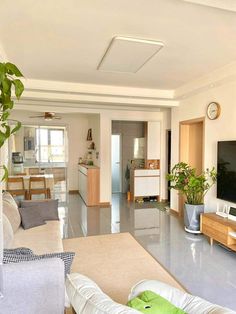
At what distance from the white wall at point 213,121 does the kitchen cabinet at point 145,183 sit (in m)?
2.02

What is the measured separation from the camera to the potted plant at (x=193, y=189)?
3.99m

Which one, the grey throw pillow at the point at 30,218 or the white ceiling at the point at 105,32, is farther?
the grey throw pillow at the point at 30,218

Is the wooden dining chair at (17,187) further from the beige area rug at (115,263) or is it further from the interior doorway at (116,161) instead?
the interior doorway at (116,161)

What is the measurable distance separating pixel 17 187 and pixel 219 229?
418 cm

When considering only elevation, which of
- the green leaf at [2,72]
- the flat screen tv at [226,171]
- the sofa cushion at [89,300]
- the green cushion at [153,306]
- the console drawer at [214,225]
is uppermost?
the green leaf at [2,72]

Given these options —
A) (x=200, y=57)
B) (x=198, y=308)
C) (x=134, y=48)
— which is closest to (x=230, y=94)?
(x=200, y=57)

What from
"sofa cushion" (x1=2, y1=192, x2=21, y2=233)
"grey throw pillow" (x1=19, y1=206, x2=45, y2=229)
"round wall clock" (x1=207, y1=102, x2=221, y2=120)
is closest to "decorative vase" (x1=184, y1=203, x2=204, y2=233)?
"round wall clock" (x1=207, y1=102, x2=221, y2=120)

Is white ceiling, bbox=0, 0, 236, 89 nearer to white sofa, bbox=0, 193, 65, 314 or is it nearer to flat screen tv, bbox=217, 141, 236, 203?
flat screen tv, bbox=217, 141, 236, 203

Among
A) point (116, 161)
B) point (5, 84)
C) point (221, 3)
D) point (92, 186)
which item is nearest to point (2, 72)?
point (5, 84)

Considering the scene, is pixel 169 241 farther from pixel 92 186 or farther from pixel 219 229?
pixel 92 186

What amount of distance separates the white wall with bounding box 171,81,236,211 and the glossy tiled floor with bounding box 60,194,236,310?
0.82 meters

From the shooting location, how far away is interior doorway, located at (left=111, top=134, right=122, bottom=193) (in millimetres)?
7760

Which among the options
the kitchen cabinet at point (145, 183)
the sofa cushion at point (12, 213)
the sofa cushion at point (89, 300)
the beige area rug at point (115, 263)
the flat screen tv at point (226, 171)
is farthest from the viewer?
the kitchen cabinet at point (145, 183)

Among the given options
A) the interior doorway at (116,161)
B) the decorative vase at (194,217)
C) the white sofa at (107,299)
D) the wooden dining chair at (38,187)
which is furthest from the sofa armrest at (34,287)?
the interior doorway at (116,161)
